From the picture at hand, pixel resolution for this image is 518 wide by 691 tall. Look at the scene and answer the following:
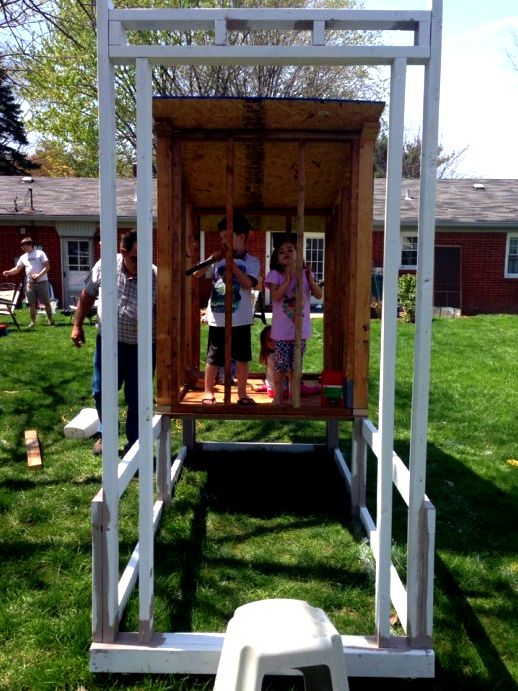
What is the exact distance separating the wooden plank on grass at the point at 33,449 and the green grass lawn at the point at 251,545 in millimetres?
74

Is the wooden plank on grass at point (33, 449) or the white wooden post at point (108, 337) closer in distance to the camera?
the white wooden post at point (108, 337)

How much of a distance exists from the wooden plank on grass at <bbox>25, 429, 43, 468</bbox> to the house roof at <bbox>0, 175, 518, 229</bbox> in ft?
44.5

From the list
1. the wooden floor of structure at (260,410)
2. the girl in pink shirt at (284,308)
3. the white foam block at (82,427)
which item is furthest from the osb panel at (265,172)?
the white foam block at (82,427)

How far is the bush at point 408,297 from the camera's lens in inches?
664

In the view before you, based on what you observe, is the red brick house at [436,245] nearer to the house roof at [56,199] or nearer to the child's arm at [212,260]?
the house roof at [56,199]

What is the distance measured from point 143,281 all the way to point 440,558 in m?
2.58

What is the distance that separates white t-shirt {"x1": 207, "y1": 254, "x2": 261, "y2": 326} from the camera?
5.17 metres

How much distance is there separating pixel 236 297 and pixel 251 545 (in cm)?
184

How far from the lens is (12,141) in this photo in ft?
141

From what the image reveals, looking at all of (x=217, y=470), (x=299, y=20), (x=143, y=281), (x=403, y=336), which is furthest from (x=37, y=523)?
(x=403, y=336)

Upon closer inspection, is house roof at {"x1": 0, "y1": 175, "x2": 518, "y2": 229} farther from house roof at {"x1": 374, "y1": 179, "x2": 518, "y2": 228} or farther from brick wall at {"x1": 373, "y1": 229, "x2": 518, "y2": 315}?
brick wall at {"x1": 373, "y1": 229, "x2": 518, "y2": 315}

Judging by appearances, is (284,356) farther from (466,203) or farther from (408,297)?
(466,203)

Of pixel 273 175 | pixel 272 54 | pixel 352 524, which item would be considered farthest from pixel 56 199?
pixel 272 54

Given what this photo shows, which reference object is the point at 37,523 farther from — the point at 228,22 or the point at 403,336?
the point at 403,336
